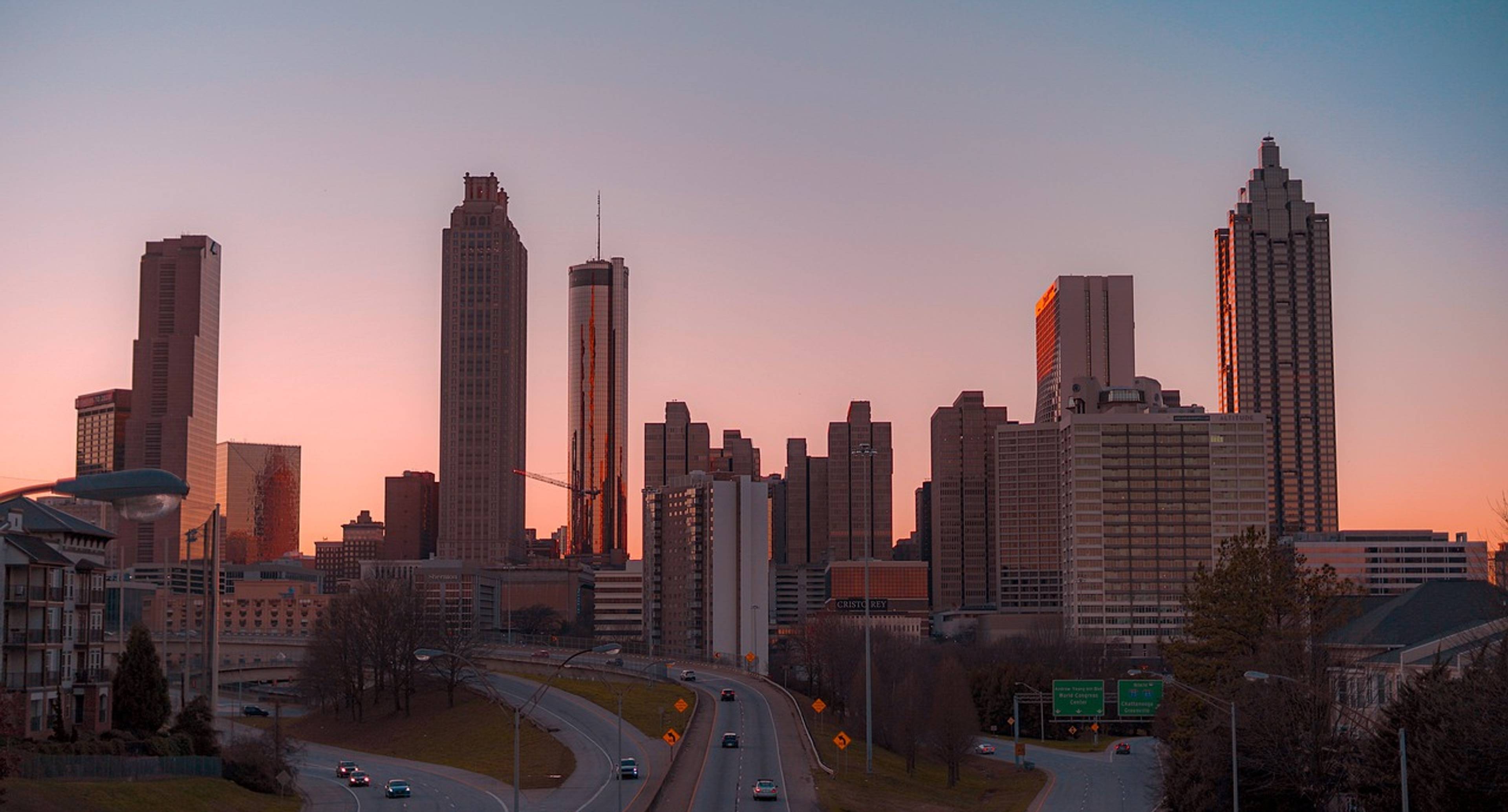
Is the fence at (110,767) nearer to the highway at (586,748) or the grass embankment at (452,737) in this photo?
the highway at (586,748)

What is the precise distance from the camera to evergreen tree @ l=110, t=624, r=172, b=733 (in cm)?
8188

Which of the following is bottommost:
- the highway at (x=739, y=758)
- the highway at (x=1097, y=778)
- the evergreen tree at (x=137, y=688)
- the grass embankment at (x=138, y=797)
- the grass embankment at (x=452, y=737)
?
the highway at (x=1097, y=778)

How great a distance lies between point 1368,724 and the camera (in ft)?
234

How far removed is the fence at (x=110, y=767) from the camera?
66.9 m

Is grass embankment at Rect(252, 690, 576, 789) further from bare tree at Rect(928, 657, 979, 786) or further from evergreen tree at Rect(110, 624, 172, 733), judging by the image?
bare tree at Rect(928, 657, 979, 786)

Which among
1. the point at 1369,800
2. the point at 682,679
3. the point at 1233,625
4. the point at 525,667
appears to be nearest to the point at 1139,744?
the point at 682,679

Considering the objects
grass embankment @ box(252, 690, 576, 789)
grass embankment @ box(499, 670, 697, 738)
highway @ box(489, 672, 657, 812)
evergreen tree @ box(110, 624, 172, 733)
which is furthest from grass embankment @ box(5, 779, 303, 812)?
grass embankment @ box(499, 670, 697, 738)

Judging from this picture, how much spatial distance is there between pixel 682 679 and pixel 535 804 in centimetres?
7253

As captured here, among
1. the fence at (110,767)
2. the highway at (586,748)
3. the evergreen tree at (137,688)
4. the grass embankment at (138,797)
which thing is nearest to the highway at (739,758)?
the highway at (586,748)

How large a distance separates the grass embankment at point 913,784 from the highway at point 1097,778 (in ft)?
6.18

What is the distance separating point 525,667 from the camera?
172 metres

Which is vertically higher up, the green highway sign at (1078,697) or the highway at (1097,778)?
the green highway sign at (1078,697)

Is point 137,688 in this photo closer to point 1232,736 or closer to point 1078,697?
point 1232,736

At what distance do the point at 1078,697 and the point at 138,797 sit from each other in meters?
60.9
